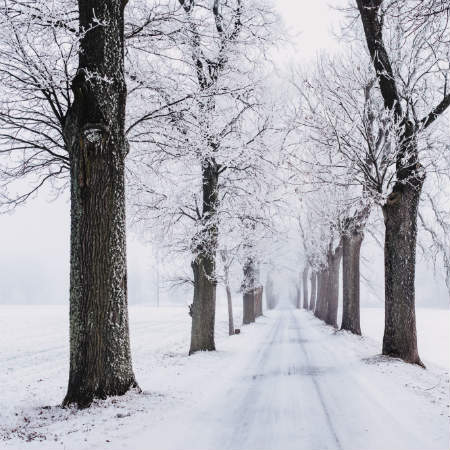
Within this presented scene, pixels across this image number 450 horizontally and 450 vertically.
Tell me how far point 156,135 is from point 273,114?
3.82 m

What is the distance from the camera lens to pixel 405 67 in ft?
37.2

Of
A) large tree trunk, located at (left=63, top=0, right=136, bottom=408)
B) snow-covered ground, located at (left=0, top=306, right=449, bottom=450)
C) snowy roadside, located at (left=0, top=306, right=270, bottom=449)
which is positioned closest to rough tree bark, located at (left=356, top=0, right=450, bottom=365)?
snow-covered ground, located at (left=0, top=306, right=449, bottom=450)

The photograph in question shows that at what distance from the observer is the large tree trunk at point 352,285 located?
17641 mm

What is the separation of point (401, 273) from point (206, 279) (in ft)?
17.7

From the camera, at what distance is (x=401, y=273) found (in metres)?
10.0

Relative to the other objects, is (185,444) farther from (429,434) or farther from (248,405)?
(429,434)

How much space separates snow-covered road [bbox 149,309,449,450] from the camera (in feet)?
14.4

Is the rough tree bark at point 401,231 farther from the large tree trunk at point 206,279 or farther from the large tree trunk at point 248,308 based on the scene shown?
the large tree trunk at point 248,308

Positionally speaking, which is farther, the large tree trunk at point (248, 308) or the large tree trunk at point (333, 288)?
the large tree trunk at point (248, 308)

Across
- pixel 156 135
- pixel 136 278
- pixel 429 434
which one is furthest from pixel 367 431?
pixel 136 278

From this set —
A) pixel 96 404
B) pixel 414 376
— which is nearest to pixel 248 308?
pixel 414 376

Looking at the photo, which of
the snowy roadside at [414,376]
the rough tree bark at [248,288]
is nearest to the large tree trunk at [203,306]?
the snowy roadside at [414,376]

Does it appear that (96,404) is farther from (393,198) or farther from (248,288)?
(248,288)

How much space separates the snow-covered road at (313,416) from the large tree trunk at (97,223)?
1.49 metres
